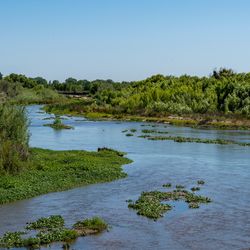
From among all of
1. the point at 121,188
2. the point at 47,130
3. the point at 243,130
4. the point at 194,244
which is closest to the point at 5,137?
the point at 121,188

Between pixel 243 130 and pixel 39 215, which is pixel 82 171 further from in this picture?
pixel 243 130

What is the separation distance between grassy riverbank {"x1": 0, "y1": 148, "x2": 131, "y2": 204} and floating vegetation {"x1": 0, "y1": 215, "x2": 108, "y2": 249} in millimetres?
4982

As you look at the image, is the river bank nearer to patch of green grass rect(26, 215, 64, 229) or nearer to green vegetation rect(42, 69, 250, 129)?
green vegetation rect(42, 69, 250, 129)

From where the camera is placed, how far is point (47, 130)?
7350cm

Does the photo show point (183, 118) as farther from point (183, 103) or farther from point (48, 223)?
point (48, 223)

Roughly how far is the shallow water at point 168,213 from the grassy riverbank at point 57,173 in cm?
89

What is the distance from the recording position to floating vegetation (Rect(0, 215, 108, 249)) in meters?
20.7

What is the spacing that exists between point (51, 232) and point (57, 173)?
1252 cm

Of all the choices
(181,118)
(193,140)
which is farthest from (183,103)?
(193,140)

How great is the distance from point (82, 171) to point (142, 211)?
10.4 m

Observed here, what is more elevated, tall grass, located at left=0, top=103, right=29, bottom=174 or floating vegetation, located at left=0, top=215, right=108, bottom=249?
tall grass, located at left=0, top=103, right=29, bottom=174

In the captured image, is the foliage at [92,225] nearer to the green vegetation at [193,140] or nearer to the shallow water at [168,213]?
the shallow water at [168,213]

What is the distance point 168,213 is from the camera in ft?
86.9

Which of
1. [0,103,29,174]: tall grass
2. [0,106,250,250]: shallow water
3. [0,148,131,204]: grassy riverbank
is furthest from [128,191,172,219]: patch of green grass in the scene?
[0,103,29,174]: tall grass
